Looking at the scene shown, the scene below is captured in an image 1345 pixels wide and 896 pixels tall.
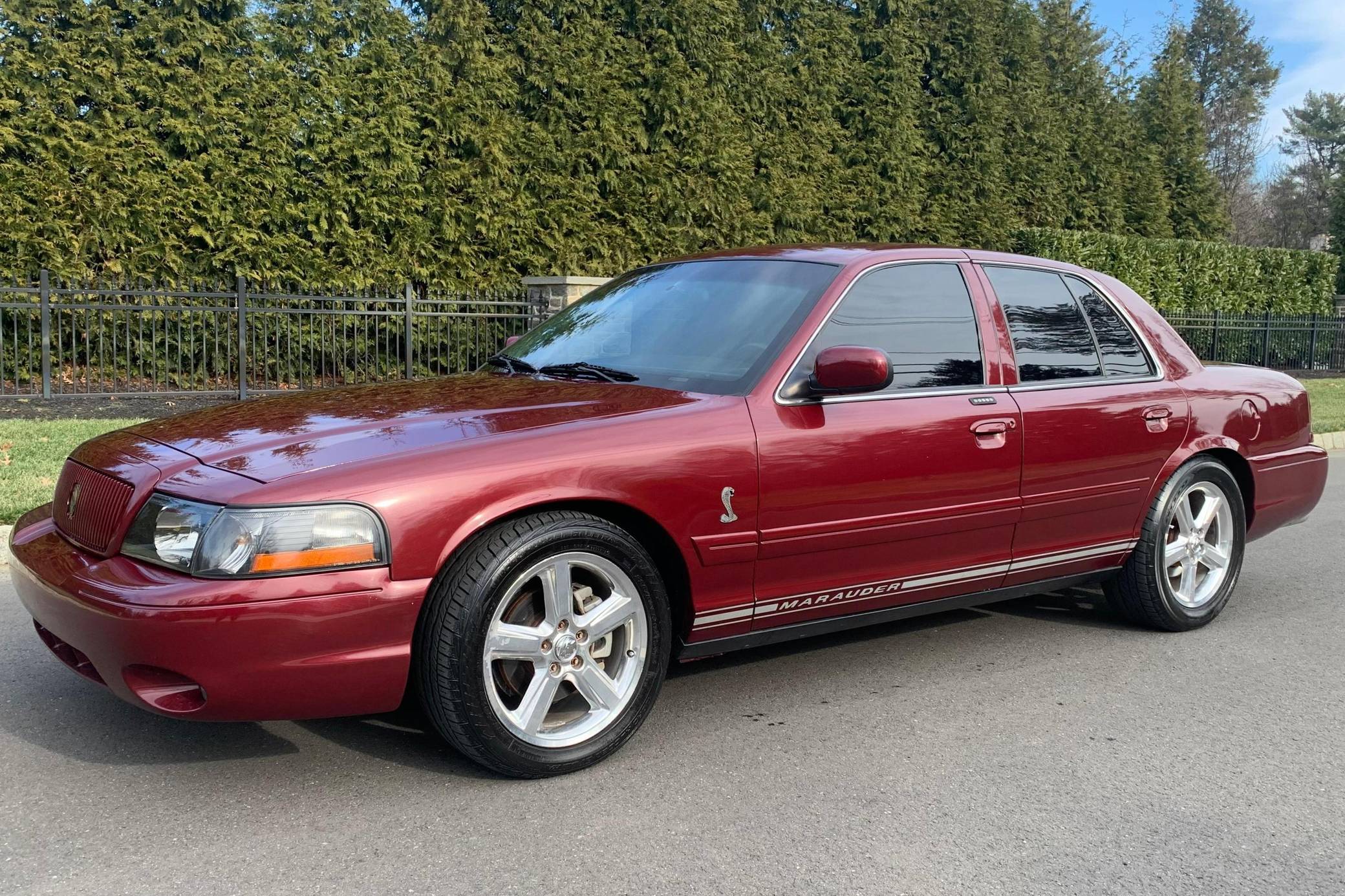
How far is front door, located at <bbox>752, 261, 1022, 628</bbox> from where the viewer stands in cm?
382

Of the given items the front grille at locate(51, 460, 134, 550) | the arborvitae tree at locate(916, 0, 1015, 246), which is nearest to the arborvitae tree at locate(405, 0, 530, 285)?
the arborvitae tree at locate(916, 0, 1015, 246)

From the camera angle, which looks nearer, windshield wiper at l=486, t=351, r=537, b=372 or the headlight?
the headlight

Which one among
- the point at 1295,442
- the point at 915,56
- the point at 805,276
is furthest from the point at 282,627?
the point at 915,56

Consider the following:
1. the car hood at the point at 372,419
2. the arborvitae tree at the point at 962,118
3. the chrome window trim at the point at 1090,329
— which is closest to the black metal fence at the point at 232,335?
the arborvitae tree at the point at 962,118

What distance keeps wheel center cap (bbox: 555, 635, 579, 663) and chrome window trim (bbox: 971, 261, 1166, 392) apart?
2.03 m

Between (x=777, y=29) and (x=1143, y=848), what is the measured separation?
14069 mm

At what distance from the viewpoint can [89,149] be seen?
11227mm

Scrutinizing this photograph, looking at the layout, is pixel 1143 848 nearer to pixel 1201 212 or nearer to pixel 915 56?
pixel 915 56

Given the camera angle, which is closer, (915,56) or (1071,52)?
(915,56)

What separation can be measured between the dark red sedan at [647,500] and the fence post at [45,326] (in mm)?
8073

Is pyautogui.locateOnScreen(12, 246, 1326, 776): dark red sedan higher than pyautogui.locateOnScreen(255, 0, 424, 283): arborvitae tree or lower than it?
lower

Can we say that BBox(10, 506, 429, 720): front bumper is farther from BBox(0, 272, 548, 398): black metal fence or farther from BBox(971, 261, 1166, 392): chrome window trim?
BBox(0, 272, 548, 398): black metal fence

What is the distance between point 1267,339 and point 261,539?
21.8 metres

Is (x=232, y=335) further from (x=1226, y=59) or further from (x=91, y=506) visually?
(x=1226, y=59)
